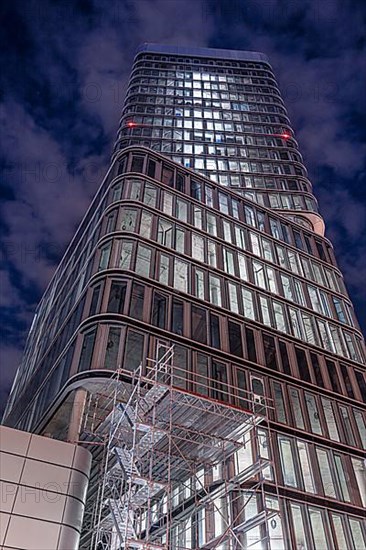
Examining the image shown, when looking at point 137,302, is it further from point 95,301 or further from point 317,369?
point 317,369

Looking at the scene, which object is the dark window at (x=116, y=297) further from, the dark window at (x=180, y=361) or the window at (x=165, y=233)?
the window at (x=165, y=233)

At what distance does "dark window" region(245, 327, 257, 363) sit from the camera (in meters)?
27.7

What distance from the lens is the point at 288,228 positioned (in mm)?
40094

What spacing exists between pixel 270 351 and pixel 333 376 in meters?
4.51

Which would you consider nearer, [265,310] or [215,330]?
[215,330]

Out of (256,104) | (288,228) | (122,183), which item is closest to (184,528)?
(122,183)

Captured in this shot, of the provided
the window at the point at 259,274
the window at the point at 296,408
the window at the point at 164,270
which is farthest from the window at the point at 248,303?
the window at the point at 164,270

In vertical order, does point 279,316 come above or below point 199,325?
above

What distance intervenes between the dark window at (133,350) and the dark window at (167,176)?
45.7 feet

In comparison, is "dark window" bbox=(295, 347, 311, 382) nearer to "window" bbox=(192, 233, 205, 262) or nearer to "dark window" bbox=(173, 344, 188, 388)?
"dark window" bbox=(173, 344, 188, 388)

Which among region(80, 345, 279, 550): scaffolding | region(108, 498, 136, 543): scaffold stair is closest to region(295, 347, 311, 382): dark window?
region(80, 345, 279, 550): scaffolding

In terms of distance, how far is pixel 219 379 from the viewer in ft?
82.7

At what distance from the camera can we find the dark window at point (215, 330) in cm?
2677

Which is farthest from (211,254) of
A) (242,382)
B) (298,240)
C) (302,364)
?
(298,240)
